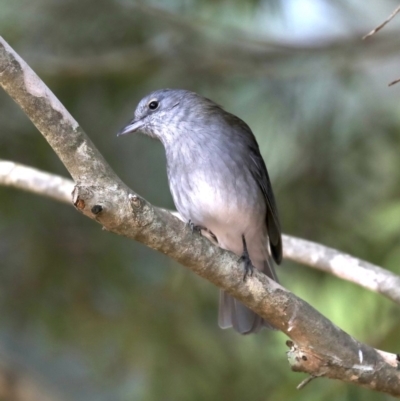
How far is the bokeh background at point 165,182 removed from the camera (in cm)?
467

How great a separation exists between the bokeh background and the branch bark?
5.59ft

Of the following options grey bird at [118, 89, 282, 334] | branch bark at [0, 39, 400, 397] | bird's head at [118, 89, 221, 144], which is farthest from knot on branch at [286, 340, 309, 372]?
bird's head at [118, 89, 221, 144]

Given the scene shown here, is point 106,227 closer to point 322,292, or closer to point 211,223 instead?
point 211,223

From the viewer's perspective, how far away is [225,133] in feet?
12.2

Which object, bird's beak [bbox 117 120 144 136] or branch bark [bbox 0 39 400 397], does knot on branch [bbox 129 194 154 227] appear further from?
bird's beak [bbox 117 120 144 136]

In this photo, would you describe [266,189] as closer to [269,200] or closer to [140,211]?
[269,200]

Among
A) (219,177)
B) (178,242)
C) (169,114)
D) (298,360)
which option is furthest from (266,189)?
(178,242)

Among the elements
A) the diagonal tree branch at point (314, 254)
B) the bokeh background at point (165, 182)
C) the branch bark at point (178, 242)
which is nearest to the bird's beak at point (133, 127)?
the diagonal tree branch at point (314, 254)

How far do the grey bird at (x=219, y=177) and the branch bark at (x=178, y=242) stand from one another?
2.89 ft

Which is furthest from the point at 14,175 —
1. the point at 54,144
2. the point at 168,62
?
the point at 168,62

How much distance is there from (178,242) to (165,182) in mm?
2899

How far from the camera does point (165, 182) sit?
529 centimetres

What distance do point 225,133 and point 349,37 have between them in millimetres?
1672

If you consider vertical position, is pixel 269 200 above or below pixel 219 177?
below
